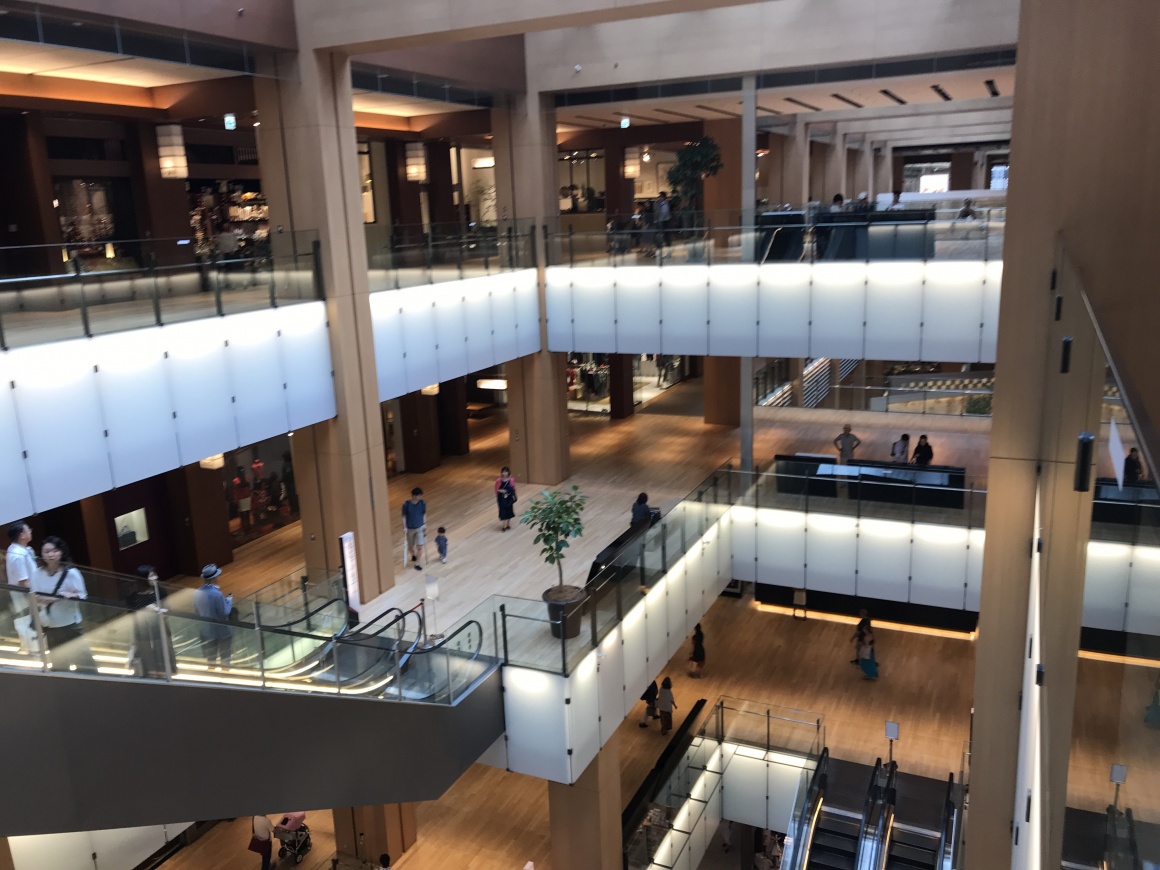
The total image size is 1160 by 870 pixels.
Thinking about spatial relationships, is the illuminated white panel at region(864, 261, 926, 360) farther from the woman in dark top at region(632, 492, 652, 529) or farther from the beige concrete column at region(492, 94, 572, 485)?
the beige concrete column at region(492, 94, 572, 485)

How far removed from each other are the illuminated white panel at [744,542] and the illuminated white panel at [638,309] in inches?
143

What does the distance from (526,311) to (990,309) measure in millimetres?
8548

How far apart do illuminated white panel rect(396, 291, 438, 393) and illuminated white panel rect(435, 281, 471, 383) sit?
0.14 meters

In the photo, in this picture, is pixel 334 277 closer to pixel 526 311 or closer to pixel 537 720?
pixel 526 311

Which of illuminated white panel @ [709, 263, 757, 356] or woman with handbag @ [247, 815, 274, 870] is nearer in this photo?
→ woman with handbag @ [247, 815, 274, 870]

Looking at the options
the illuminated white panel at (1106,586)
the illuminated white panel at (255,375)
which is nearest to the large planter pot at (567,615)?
the illuminated white panel at (255,375)

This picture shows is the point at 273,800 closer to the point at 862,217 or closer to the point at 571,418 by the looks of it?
the point at 862,217

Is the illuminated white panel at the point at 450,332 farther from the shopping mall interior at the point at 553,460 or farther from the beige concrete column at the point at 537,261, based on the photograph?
the beige concrete column at the point at 537,261

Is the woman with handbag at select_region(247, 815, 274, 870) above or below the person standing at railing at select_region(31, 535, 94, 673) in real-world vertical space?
below

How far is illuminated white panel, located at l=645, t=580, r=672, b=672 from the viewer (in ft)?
41.9

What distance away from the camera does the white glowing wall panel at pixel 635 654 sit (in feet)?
39.3

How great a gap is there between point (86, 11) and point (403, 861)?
1232 cm

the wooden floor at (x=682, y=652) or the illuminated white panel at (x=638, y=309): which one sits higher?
the illuminated white panel at (x=638, y=309)

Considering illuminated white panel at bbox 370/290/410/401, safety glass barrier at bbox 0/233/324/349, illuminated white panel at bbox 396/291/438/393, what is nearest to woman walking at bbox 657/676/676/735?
illuminated white panel at bbox 396/291/438/393
